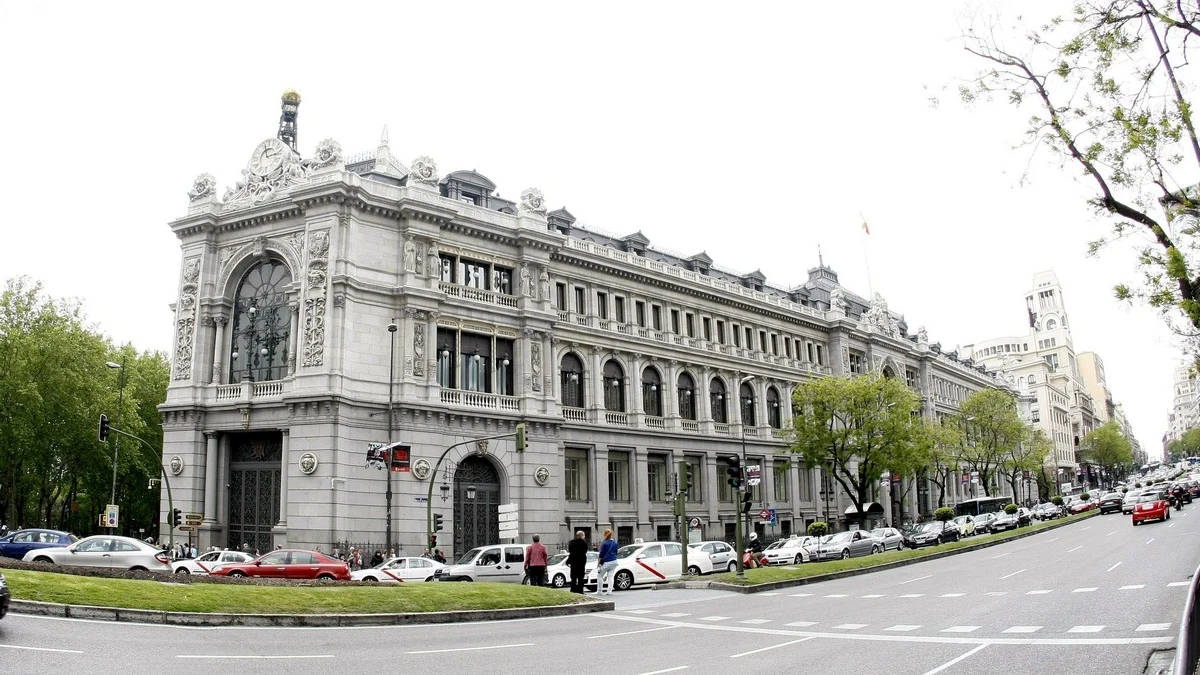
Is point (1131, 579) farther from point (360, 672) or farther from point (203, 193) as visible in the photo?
point (203, 193)

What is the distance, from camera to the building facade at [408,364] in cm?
3888

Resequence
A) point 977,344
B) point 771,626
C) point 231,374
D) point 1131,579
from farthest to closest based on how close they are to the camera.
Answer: point 977,344 < point 231,374 < point 1131,579 < point 771,626

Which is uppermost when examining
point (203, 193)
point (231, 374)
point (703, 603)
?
A: point (203, 193)

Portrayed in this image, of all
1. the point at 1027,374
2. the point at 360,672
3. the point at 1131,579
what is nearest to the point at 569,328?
the point at 1131,579

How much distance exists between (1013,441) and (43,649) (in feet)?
259

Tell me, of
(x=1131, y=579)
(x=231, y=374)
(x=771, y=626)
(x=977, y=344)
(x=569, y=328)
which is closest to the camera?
(x=771, y=626)

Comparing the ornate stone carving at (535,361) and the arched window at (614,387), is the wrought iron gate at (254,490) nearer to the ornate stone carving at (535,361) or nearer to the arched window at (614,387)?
the ornate stone carving at (535,361)

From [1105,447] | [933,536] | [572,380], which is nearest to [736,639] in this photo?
[572,380]

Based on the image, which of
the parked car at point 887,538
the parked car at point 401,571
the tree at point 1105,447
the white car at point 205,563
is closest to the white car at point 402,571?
the parked car at point 401,571

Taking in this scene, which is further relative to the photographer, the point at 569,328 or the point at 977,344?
the point at 977,344

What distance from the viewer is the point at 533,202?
47.8m

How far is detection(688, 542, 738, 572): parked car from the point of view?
3594 cm

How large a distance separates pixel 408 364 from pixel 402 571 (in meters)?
13.3

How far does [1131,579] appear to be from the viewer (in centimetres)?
2262
